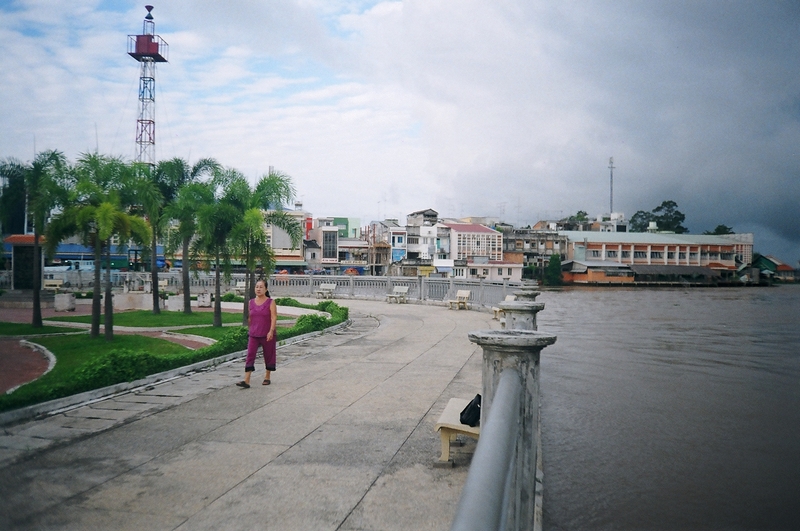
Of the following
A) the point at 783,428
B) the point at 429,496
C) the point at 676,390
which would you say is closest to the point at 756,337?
the point at 676,390

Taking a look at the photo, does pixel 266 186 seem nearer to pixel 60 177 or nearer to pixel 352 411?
pixel 60 177

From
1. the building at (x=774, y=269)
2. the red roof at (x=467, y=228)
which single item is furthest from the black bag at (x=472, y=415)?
the building at (x=774, y=269)

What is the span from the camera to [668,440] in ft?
29.4

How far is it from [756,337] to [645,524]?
2289 centimetres

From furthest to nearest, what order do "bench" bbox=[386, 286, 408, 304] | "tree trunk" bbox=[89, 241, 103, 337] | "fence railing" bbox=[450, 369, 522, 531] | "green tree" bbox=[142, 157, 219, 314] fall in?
"bench" bbox=[386, 286, 408, 304]
"green tree" bbox=[142, 157, 219, 314]
"tree trunk" bbox=[89, 241, 103, 337]
"fence railing" bbox=[450, 369, 522, 531]

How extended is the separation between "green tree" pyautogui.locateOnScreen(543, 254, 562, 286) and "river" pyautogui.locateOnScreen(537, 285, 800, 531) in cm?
6488

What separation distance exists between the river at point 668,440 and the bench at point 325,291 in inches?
659

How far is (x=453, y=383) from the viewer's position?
9.88 meters

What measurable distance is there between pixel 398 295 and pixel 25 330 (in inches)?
681

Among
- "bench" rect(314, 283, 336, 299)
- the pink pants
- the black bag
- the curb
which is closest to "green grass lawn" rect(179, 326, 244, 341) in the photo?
the curb

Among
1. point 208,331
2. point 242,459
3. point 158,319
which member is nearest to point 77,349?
point 208,331

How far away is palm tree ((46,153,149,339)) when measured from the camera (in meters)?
13.2

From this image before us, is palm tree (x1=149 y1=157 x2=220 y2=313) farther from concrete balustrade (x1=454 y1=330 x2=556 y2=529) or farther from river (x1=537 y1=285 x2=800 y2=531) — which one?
concrete balustrade (x1=454 y1=330 x2=556 y2=529)

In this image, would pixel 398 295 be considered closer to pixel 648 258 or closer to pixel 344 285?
pixel 344 285
